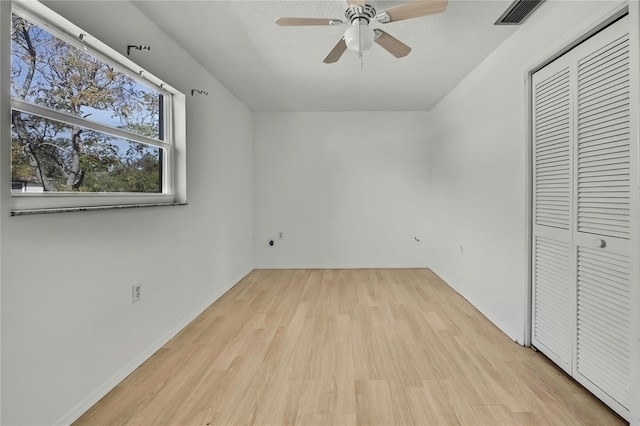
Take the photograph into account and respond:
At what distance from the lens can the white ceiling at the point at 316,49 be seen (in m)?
1.91

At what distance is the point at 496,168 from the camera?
96.9 inches

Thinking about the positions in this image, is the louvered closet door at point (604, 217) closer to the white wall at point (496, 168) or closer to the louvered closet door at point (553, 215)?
the louvered closet door at point (553, 215)

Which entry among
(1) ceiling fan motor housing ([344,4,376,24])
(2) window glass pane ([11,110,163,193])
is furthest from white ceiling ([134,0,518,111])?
(2) window glass pane ([11,110,163,193])

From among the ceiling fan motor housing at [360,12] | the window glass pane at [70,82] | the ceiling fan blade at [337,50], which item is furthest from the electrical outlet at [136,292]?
the ceiling fan motor housing at [360,12]

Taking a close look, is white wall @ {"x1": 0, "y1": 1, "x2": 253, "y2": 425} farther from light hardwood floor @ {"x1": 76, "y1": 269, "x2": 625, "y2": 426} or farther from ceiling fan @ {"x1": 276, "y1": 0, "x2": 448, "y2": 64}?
ceiling fan @ {"x1": 276, "y1": 0, "x2": 448, "y2": 64}

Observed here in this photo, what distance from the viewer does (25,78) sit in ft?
4.23

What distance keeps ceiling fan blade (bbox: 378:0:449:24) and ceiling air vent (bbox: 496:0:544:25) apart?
0.63 metres

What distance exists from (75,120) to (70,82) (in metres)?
0.19

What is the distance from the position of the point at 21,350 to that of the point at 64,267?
14.3 inches

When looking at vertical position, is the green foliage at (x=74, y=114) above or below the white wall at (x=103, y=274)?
above

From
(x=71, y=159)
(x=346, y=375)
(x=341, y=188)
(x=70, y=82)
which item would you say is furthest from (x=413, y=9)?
(x=341, y=188)

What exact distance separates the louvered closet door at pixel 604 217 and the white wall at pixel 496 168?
27 cm

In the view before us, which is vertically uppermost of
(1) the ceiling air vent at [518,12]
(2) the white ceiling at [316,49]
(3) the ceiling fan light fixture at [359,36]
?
(2) the white ceiling at [316,49]

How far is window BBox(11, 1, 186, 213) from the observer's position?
4.21 feet
